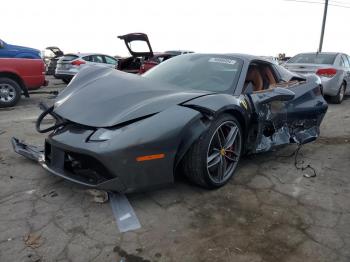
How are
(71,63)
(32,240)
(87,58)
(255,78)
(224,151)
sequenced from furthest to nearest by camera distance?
1. (87,58)
2. (71,63)
3. (255,78)
4. (224,151)
5. (32,240)

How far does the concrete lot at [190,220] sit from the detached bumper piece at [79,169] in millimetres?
251

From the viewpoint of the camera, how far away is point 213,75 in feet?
13.0

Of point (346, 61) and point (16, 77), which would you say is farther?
point (346, 61)

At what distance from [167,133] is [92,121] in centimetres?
65

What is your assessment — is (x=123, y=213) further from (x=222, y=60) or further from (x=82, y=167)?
(x=222, y=60)

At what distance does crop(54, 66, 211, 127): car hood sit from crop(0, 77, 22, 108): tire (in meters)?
4.94

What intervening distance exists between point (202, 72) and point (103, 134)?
66.1 inches

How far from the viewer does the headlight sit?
276 centimetres

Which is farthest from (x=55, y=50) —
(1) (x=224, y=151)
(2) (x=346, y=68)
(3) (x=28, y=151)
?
(1) (x=224, y=151)

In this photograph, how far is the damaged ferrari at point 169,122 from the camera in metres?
2.78

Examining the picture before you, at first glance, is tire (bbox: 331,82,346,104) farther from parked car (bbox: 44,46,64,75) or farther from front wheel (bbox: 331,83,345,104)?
parked car (bbox: 44,46,64,75)

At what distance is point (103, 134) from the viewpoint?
280 cm

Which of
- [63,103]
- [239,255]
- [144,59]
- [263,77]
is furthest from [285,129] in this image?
[144,59]

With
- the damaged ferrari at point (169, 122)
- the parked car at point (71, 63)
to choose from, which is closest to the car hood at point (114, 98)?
the damaged ferrari at point (169, 122)
